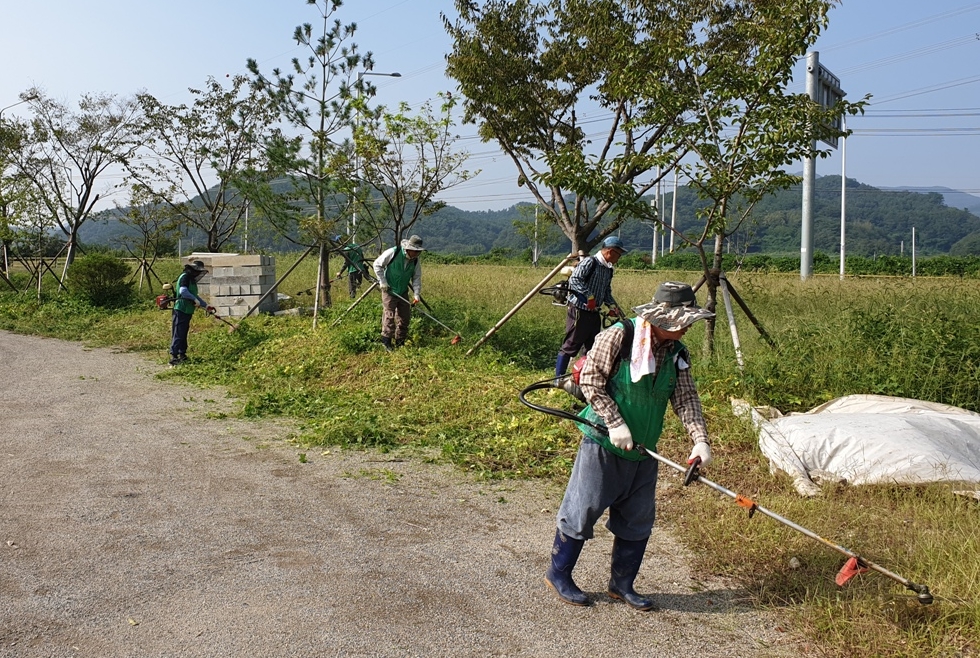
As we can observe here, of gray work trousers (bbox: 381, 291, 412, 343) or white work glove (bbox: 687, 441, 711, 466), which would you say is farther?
gray work trousers (bbox: 381, 291, 412, 343)

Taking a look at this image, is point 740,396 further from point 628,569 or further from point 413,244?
point 413,244

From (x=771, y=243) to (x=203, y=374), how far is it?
10787 cm

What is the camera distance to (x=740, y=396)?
282 inches

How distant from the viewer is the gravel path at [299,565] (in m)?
3.45

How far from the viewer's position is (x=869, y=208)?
168750 millimetres

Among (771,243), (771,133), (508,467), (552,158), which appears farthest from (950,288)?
(771,243)

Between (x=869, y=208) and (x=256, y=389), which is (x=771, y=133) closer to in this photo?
(x=256, y=389)

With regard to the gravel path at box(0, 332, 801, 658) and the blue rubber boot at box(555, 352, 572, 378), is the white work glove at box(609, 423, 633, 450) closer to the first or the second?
the gravel path at box(0, 332, 801, 658)

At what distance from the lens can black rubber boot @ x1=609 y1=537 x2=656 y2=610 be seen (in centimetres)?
378

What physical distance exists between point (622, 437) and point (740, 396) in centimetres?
408

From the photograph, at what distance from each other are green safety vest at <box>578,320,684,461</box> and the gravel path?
2.76ft

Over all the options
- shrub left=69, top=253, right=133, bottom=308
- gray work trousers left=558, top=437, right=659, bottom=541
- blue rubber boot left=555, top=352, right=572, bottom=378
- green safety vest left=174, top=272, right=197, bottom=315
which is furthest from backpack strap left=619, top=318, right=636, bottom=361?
shrub left=69, top=253, right=133, bottom=308

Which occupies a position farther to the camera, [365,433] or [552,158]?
[552,158]

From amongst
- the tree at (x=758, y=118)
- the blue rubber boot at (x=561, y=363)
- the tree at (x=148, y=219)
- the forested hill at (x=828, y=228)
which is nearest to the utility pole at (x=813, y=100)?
the tree at (x=758, y=118)
